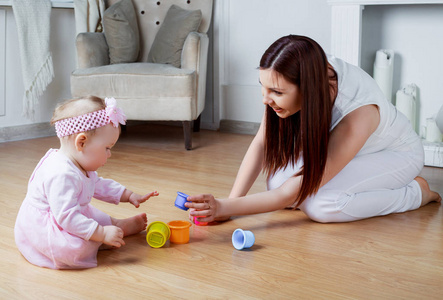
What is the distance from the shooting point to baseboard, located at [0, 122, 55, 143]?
3581 mm

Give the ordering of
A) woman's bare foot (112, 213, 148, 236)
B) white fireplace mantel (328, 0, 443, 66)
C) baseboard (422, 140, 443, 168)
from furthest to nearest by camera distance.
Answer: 1. white fireplace mantel (328, 0, 443, 66)
2. baseboard (422, 140, 443, 168)
3. woman's bare foot (112, 213, 148, 236)

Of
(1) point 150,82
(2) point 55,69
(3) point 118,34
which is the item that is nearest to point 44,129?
(2) point 55,69

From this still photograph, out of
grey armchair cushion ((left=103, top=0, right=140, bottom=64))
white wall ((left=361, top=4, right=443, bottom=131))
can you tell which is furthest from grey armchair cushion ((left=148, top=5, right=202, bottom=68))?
white wall ((left=361, top=4, right=443, bottom=131))

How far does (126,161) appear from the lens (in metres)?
2.95

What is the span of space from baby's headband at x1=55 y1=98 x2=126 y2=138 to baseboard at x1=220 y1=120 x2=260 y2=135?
2.37 metres

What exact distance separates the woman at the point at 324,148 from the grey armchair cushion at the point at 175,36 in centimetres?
169

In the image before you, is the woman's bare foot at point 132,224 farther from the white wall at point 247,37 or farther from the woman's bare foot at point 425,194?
the white wall at point 247,37

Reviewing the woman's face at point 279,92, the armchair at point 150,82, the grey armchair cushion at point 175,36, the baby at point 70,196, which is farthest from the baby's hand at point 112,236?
the grey armchair cushion at point 175,36

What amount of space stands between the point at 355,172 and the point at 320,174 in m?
0.22

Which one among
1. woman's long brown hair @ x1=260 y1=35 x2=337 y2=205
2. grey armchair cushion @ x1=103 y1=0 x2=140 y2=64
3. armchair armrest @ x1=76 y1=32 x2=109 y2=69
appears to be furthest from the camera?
grey armchair cushion @ x1=103 y1=0 x2=140 y2=64

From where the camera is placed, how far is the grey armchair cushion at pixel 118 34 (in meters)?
3.52

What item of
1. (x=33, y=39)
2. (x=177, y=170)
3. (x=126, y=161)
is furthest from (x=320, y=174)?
(x=33, y=39)

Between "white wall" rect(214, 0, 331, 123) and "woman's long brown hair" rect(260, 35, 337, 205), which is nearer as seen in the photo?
"woman's long brown hair" rect(260, 35, 337, 205)

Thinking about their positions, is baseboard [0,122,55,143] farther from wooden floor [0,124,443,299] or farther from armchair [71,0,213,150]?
wooden floor [0,124,443,299]
